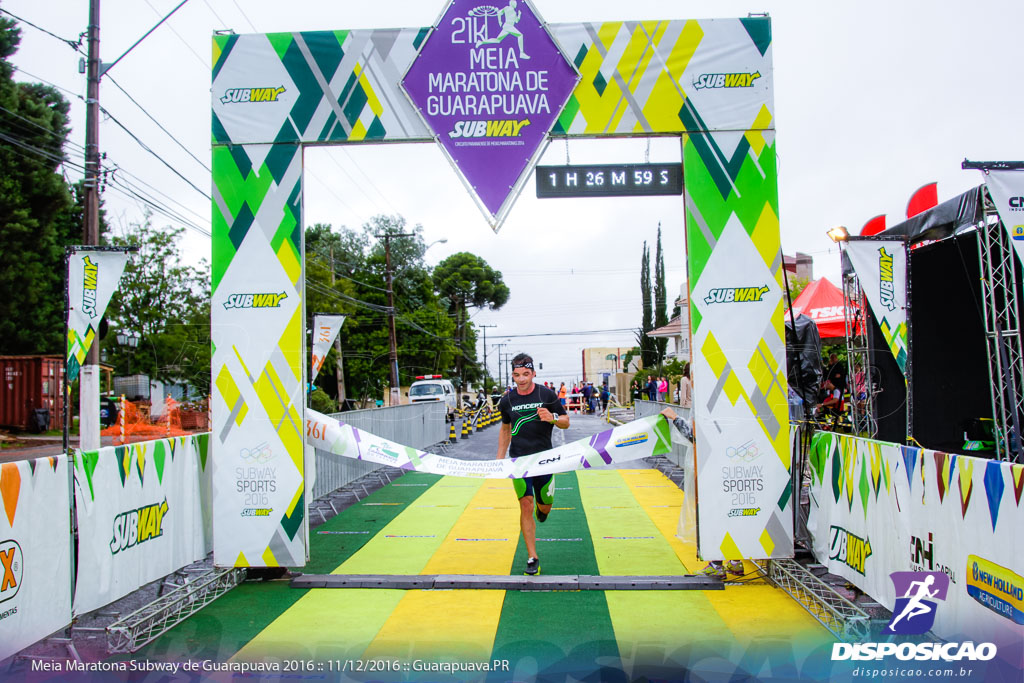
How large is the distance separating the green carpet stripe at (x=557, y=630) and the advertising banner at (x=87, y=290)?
12.7 ft

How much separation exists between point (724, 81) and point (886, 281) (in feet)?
7.85

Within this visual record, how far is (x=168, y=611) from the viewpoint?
560 cm

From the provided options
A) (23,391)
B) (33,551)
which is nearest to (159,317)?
(23,391)

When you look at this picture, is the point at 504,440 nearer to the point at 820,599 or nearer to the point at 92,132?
the point at 820,599

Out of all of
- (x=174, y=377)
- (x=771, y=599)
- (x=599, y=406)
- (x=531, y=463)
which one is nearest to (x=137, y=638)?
(x=531, y=463)

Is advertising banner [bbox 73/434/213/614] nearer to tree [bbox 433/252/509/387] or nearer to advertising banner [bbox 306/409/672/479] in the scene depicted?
advertising banner [bbox 306/409/672/479]

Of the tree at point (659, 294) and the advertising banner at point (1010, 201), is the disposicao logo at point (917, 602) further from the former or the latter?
the tree at point (659, 294)

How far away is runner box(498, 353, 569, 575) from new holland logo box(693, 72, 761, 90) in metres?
2.90

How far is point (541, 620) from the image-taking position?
17.8 feet

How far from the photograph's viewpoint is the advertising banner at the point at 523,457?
6.54 m

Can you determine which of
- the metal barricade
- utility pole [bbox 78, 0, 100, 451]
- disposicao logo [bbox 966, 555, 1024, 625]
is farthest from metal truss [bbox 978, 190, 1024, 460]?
utility pole [bbox 78, 0, 100, 451]

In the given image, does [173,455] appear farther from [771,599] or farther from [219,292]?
[771,599]

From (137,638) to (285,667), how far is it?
4.29 ft

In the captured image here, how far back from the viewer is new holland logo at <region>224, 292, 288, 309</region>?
6.67 meters
